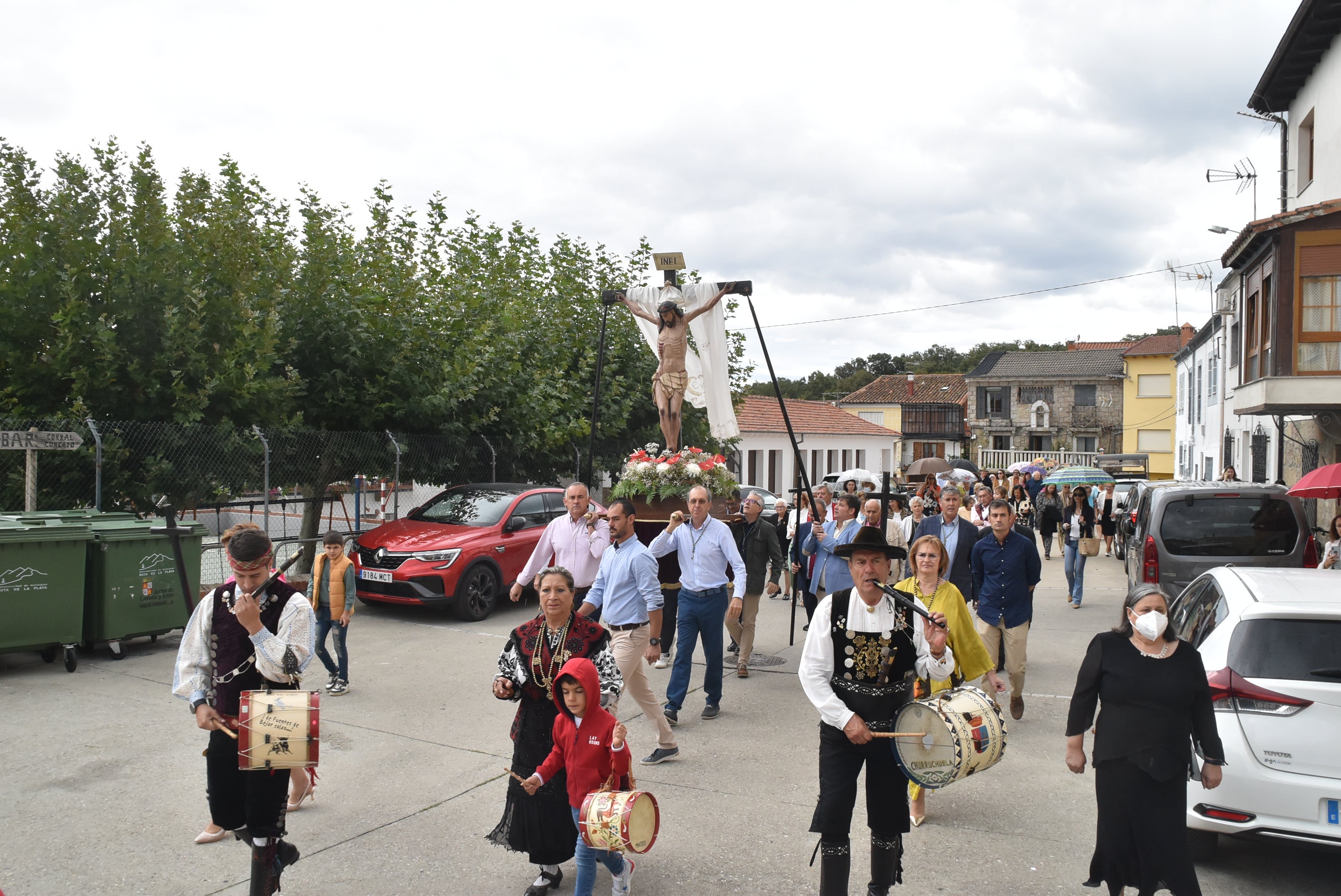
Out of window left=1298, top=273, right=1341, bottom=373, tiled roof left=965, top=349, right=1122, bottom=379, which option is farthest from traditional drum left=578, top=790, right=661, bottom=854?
tiled roof left=965, top=349, right=1122, bottom=379

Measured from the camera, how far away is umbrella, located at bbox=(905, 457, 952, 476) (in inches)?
1165

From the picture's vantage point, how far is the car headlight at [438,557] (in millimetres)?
11820

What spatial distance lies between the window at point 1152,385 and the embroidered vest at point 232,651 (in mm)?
55316

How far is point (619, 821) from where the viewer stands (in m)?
3.77

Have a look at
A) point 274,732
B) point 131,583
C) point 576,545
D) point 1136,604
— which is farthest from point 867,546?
point 131,583

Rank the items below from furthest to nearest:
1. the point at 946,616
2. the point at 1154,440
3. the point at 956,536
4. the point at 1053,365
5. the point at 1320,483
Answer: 1. the point at 1053,365
2. the point at 1154,440
3. the point at 1320,483
4. the point at 956,536
5. the point at 946,616

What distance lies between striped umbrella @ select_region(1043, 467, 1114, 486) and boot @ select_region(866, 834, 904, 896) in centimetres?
2393

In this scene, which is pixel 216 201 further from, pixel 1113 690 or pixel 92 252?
pixel 1113 690

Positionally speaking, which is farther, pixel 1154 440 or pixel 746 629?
pixel 1154 440

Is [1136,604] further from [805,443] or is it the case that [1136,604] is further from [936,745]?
[805,443]

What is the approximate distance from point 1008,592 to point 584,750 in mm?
4732

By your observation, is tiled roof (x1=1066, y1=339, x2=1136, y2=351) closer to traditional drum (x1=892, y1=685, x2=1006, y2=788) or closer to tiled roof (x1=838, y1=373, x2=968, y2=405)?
tiled roof (x1=838, y1=373, x2=968, y2=405)

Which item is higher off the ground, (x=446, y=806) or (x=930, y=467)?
(x=930, y=467)

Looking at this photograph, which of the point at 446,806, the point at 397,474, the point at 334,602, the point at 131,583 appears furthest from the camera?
the point at 397,474
